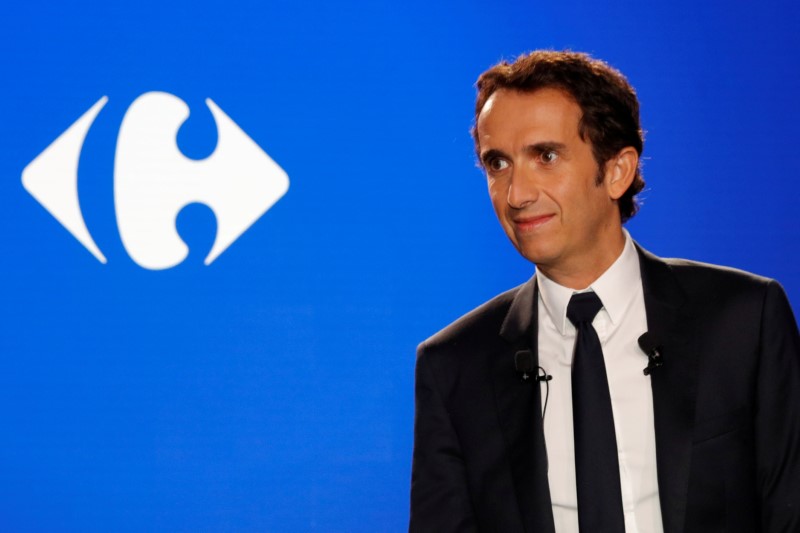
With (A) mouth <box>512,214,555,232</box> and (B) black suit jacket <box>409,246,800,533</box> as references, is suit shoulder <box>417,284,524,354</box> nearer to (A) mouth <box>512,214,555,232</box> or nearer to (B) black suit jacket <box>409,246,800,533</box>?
(B) black suit jacket <box>409,246,800,533</box>

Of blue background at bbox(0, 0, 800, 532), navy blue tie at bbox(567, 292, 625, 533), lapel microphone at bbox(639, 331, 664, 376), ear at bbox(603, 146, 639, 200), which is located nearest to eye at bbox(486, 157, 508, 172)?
ear at bbox(603, 146, 639, 200)

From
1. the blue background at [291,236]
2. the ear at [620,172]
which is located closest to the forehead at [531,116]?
the ear at [620,172]

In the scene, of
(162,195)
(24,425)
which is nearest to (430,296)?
(162,195)

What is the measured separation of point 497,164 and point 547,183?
13cm

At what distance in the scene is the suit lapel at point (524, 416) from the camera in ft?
6.60

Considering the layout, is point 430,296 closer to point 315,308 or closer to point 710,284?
point 315,308

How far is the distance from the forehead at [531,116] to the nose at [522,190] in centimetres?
8

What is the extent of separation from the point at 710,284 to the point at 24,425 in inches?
76.6

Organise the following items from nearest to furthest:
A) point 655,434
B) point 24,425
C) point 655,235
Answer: point 655,434 < point 24,425 < point 655,235

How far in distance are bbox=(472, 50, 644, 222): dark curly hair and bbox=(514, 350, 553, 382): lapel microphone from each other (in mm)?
459

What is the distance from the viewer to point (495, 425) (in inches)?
83.7

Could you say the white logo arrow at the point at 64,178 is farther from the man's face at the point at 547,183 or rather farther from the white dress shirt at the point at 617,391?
the white dress shirt at the point at 617,391

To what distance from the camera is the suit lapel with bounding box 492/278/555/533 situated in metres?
2.01

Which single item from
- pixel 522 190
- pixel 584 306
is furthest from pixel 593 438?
pixel 522 190
